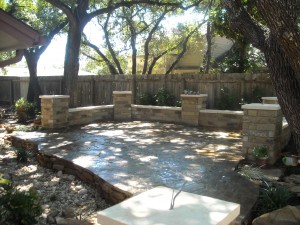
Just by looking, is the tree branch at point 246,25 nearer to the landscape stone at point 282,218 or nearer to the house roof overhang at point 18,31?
the landscape stone at point 282,218

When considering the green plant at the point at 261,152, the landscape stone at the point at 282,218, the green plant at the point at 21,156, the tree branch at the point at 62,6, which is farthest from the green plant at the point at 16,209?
the tree branch at the point at 62,6

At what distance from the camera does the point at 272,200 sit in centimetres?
→ 433

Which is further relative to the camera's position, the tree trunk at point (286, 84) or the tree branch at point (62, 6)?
the tree branch at point (62, 6)

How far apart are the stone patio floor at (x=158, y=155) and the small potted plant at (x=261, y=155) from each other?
375 mm

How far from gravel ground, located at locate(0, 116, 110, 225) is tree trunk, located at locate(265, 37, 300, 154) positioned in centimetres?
284

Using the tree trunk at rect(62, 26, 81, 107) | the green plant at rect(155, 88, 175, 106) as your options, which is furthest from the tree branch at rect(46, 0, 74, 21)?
the green plant at rect(155, 88, 175, 106)

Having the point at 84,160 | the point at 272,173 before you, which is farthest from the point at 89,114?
the point at 272,173

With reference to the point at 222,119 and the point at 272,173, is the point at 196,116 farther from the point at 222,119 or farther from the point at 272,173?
the point at 272,173

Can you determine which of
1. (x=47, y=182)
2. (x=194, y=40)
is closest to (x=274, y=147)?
(x=47, y=182)

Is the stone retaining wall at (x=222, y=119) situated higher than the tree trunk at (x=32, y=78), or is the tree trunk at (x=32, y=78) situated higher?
the tree trunk at (x=32, y=78)

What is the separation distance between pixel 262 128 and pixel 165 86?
23.5ft

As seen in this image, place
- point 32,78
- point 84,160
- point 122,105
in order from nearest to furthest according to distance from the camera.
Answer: point 84,160, point 122,105, point 32,78

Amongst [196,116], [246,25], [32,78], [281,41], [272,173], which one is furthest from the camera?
[32,78]

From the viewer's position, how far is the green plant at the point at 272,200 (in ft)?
13.9
